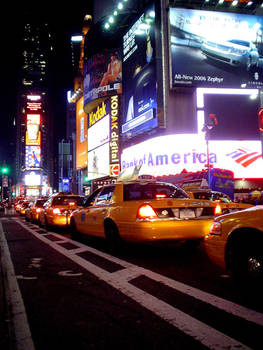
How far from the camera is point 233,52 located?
29938mm

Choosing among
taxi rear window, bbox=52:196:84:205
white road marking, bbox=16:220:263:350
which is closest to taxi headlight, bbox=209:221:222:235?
white road marking, bbox=16:220:263:350

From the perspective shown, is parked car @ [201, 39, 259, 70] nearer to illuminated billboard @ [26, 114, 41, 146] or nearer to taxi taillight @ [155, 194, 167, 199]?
taxi taillight @ [155, 194, 167, 199]

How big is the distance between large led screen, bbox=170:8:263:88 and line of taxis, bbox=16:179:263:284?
22032mm

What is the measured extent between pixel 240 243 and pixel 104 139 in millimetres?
41211

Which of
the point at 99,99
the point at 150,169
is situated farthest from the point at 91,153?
the point at 150,169

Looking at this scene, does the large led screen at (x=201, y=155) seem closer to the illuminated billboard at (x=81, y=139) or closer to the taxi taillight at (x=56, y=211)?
the taxi taillight at (x=56, y=211)

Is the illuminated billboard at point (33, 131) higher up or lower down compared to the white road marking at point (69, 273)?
higher up

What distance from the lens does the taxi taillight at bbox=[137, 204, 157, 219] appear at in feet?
20.7

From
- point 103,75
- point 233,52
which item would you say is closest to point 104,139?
point 103,75

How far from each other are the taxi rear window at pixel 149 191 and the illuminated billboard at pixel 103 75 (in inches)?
1384

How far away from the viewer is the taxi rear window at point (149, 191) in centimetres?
733

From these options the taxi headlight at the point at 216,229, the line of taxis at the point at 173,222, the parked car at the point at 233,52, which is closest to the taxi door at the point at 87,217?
the line of taxis at the point at 173,222

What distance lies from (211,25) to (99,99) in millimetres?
18607

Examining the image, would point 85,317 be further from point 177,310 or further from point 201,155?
point 201,155
